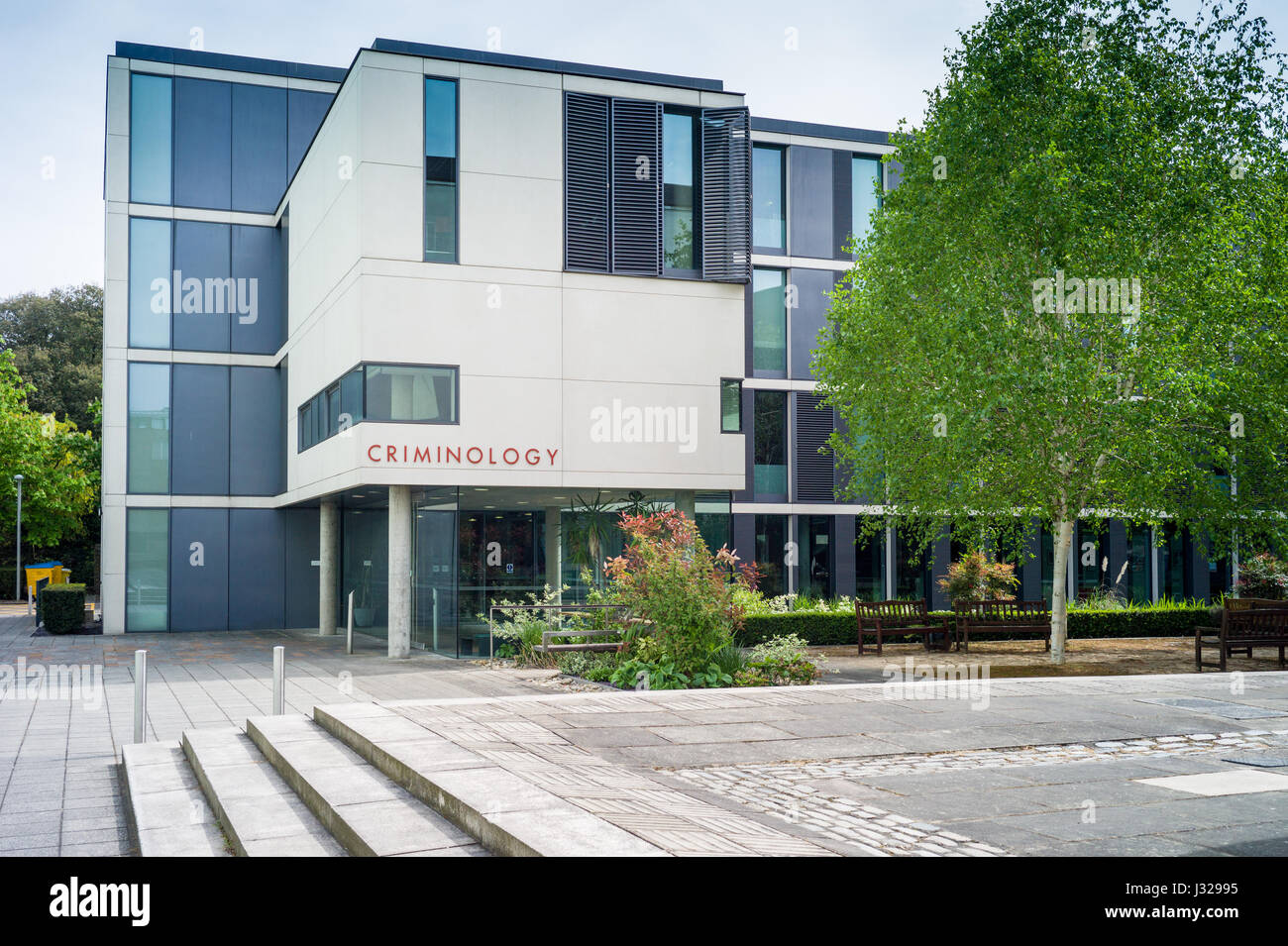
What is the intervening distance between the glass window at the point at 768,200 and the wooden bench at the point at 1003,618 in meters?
12.2

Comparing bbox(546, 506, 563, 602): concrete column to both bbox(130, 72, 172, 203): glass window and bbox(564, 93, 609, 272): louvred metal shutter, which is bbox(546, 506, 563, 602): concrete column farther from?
bbox(130, 72, 172, 203): glass window

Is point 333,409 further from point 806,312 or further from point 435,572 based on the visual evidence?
point 806,312

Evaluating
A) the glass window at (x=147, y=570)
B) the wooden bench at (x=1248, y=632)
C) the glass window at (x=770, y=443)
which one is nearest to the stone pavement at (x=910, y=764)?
the wooden bench at (x=1248, y=632)

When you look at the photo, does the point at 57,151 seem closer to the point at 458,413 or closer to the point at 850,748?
the point at 458,413

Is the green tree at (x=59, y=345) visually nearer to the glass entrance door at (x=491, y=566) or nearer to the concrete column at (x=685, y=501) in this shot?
the glass entrance door at (x=491, y=566)

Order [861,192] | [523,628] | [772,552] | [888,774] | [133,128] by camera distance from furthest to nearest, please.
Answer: [861,192], [772,552], [133,128], [523,628], [888,774]

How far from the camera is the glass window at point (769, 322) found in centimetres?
3006

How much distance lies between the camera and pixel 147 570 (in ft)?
94.0

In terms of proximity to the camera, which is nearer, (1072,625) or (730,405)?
(730,405)

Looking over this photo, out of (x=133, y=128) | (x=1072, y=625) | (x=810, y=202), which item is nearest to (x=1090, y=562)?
(x=1072, y=625)

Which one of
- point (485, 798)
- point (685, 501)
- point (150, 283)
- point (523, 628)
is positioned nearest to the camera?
point (485, 798)

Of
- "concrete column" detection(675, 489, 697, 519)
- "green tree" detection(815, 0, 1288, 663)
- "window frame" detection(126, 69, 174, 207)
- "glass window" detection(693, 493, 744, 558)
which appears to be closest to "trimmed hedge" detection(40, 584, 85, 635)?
"window frame" detection(126, 69, 174, 207)

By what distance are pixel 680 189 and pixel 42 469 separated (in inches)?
1211
